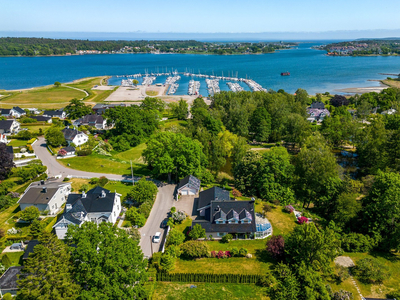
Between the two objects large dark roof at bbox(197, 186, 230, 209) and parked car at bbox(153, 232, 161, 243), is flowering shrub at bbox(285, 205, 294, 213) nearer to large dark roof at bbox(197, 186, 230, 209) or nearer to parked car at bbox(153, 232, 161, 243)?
large dark roof at bbox(197, 186, 230, 209)

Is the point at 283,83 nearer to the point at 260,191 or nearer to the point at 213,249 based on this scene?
the point at 260,191

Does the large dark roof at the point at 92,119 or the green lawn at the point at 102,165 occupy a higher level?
the large dark roof at the point at 92,119

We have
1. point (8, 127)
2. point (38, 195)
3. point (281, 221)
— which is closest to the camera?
point (281, 221)

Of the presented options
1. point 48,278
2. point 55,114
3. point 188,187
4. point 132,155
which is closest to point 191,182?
point 188,187

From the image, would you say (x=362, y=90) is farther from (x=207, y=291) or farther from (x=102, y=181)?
(x=207, y=291)

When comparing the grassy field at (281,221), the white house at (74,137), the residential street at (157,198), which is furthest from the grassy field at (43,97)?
the grassy field at (281,221)

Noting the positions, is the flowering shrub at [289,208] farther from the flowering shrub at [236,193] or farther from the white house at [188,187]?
the white house at [188,187]
